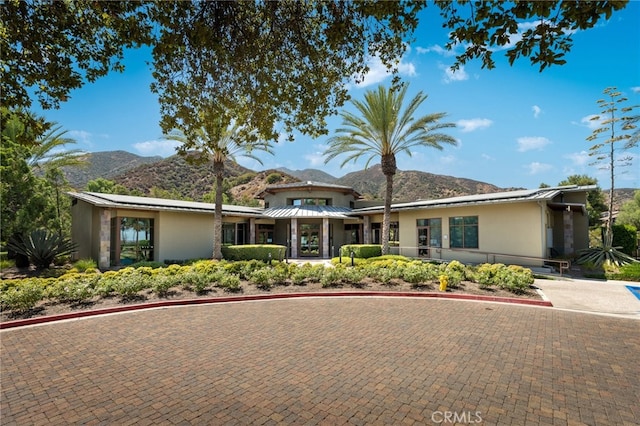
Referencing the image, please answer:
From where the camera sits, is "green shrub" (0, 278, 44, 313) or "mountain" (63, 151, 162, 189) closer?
"green shrub" (0, 278, 44, 313)

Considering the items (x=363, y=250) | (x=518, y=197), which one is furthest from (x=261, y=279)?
(x=518, y=197)

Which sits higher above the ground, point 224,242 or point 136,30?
point 136,30

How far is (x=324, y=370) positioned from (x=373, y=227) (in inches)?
923

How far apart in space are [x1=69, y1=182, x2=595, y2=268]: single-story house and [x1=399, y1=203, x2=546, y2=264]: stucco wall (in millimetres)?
50

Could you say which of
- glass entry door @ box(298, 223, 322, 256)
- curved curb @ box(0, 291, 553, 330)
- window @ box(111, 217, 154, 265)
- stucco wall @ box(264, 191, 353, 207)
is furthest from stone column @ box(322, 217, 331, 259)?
curved curb @ box(0, 291, 553, 330)

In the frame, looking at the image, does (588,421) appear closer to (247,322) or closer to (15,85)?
(247,322)

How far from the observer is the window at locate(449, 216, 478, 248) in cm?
1959

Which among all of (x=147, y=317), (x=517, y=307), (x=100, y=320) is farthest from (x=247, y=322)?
(x=517, y=307)

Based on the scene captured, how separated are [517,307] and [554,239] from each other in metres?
14.9

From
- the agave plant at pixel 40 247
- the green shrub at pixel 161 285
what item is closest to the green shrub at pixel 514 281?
the green shrub at pixel 161 285

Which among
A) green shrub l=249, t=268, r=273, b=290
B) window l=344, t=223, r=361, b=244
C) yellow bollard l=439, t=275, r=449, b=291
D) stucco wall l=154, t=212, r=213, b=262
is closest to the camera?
yellow bollard l=439, t=275, r=449, b=291

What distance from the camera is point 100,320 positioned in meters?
8.09

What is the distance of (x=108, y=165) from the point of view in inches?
3302

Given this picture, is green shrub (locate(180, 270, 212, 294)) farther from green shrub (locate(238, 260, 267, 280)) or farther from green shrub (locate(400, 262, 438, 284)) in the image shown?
green shrub (locate(400, 262, 438, 284))
